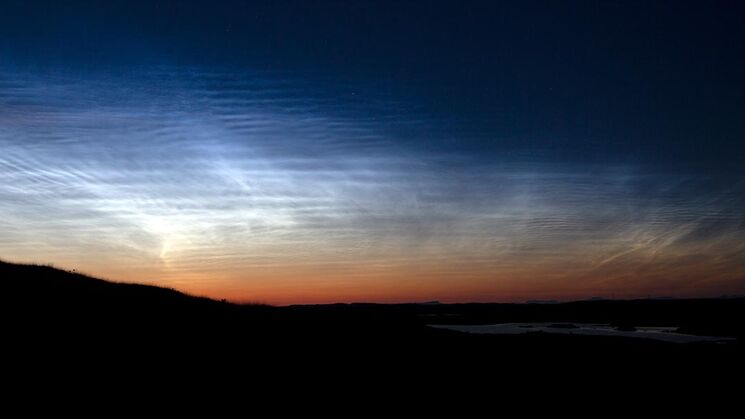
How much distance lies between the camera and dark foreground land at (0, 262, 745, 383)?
18328mm

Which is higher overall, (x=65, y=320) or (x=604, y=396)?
(x=65, y=320)

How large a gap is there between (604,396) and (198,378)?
49.5 feet

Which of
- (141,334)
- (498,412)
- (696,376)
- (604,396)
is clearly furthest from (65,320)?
(696,376)

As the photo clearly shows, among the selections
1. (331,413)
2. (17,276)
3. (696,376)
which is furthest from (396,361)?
(17,276)

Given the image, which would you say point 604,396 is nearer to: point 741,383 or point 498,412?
point 498,412

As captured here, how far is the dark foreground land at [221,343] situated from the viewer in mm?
18328

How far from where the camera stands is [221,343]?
71.7 feet

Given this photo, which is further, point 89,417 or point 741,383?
point 741,383

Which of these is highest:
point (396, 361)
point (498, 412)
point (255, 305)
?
point (255, 305)

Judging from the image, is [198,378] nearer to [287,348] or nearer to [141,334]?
[141,334]

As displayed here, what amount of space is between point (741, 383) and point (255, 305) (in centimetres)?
2671

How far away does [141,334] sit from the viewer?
2072 centimetres

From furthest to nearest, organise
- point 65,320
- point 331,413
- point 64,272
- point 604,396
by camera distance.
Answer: point 64,272 → point 604,396 → point 65,320 → point 331,413

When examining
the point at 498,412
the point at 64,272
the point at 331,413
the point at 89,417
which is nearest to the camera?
the point at 89,417
